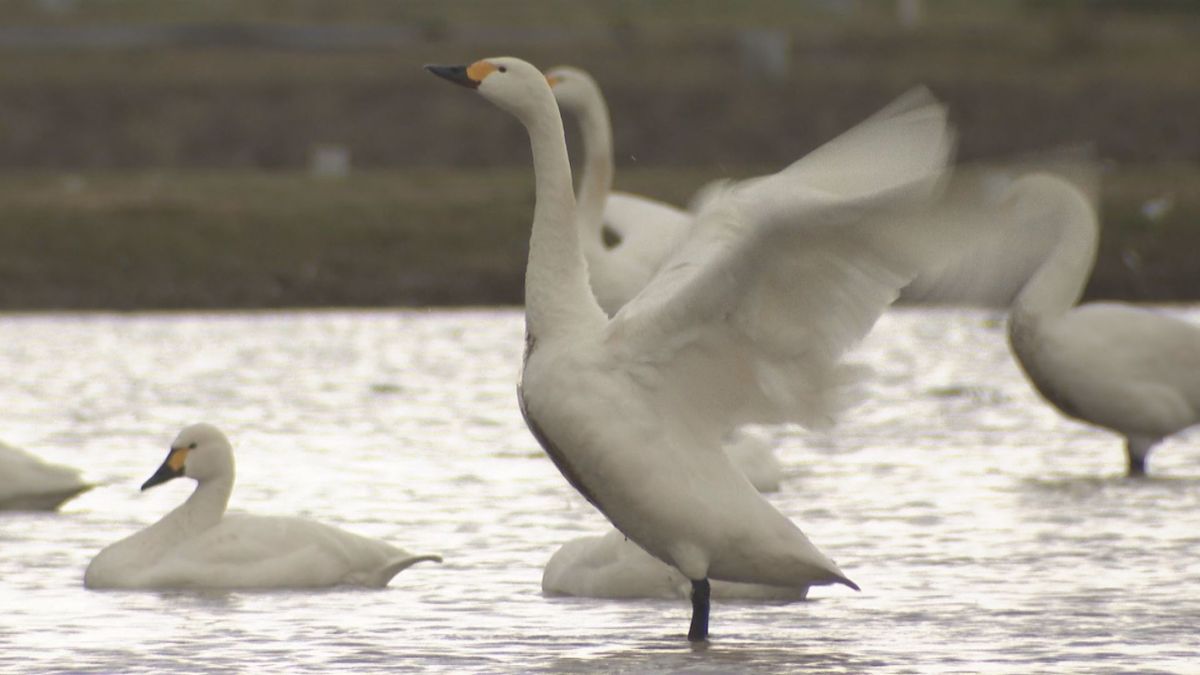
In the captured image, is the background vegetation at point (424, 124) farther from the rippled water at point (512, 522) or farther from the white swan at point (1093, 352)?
the white swan at point (1093, 352)

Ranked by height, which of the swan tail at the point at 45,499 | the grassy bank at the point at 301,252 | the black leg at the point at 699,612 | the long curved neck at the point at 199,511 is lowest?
the black leg at the point at 699,612

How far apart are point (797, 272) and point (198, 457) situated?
3.07 metres

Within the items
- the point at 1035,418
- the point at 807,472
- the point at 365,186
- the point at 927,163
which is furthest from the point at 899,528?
the point at 365,186

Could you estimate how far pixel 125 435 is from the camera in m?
14.1

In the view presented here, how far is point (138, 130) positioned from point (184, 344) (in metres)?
10.4

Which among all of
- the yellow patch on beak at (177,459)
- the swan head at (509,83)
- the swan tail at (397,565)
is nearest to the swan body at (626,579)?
the swan tail at (397,565)

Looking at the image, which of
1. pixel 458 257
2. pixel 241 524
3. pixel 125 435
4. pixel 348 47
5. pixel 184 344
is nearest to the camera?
pixel 241 524

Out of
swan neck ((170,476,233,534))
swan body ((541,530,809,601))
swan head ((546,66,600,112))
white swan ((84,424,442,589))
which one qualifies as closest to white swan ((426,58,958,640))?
swan body ((541,530,809,601))

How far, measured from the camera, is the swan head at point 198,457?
9539 millimetres

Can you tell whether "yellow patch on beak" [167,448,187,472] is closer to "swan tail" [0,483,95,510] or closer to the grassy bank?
"swan tail" [0,483,95,510]

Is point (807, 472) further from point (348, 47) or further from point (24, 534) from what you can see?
point (348, 47)

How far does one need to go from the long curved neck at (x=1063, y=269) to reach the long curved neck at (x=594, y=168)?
208 cm

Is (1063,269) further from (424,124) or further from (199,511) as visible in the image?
(424,124)

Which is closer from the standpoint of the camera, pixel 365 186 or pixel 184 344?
pixel 184 344
